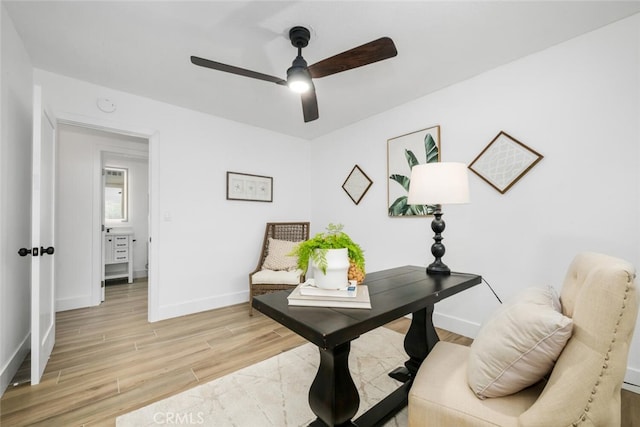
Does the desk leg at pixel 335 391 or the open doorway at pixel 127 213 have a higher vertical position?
the open doorway at pixel 127 213

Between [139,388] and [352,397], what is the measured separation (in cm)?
153

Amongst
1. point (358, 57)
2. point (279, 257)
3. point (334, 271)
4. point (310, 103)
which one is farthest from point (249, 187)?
point (334, 271)

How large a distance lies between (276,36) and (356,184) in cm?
204

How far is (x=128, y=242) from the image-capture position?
4.68 meters

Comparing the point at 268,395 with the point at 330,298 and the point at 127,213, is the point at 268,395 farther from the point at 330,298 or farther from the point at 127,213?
the point at 127,213

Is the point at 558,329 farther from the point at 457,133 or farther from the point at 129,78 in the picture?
the point at 129,78

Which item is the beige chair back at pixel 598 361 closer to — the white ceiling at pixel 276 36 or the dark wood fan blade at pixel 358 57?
the dark wood fan blade at pixel 358 57

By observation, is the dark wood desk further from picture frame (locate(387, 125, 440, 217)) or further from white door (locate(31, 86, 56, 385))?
white door (locate(31, 86, 56, 385))

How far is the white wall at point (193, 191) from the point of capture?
2.72m

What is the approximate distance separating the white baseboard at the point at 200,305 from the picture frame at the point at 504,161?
311 cm

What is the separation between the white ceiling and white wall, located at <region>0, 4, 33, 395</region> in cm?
25

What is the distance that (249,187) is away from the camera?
368 cm

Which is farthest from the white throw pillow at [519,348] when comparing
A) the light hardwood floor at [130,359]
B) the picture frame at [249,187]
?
the picture frame at [249,187]

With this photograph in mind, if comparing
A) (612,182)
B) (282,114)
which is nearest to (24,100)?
(282,114)
